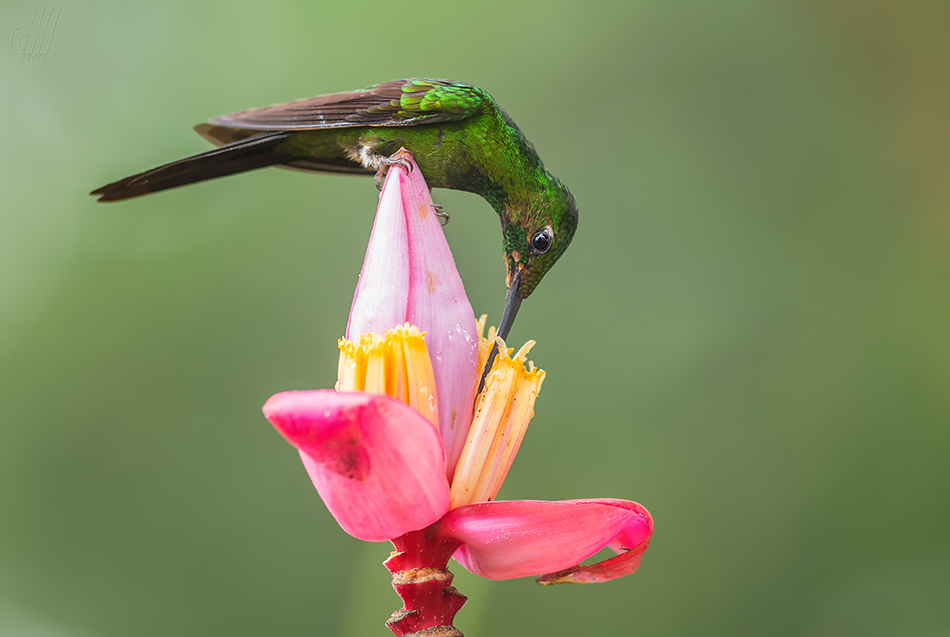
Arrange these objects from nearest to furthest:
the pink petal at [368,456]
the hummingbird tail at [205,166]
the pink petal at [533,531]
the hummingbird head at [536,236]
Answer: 1. the pink petal at [368,456]
2. the pink petal at [533,531]
3. the hummingbird tail at [205,166]
4. the hummingbird head at [536,236]

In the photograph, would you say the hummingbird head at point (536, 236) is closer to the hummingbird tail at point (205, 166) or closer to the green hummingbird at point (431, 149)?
the green hummingbird at point (431, 149)

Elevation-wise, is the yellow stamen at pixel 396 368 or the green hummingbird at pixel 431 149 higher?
the green hummingbird at pixel 431 149

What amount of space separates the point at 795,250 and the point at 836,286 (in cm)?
25

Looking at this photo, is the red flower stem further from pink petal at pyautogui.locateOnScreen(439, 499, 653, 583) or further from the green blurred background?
the green blurred background

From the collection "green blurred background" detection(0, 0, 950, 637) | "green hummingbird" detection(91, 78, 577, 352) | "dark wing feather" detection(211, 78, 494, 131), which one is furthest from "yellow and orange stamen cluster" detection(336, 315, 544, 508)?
"green blurred background" detection(0, 0, 950, 637)

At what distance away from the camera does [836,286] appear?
3.62 meters

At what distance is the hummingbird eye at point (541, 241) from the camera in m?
1.61

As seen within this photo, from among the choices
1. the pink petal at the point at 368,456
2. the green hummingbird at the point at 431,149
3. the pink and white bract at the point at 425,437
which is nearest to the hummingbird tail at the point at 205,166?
the green hummingbird at the point at 431,149

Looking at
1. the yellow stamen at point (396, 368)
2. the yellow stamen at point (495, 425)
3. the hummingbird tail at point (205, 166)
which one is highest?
the hummingbird tail at point (205, 166)

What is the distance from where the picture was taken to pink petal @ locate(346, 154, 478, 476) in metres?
0.81

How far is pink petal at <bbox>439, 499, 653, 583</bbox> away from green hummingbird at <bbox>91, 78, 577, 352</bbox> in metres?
0.71

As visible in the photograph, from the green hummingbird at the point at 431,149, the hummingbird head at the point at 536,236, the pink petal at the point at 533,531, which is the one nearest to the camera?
the pink petal at the point at 533,531

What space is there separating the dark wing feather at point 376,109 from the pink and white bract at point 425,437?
0.60 m

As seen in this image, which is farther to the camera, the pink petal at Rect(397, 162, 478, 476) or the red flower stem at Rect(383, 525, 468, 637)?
the pink petal at Rect(397, 162, 478, 476)
